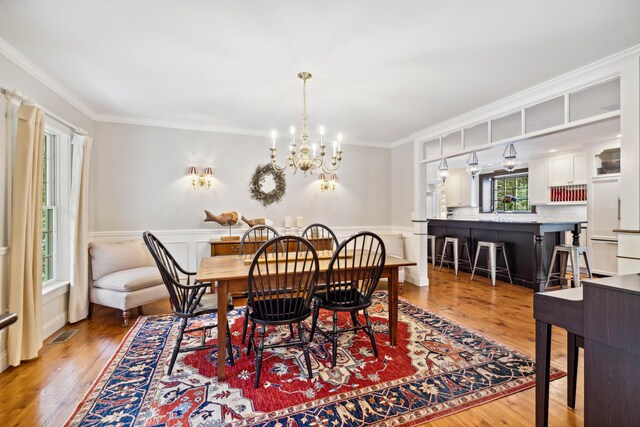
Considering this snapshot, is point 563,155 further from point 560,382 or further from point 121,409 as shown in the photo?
point 121,409

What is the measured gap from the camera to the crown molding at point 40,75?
2.31m

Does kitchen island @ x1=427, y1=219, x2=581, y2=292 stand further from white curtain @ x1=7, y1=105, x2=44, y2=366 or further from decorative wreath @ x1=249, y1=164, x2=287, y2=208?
Result: white curtain @ x1=7, y1=105, x2=44, y2=366

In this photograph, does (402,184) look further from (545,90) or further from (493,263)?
(545,90)

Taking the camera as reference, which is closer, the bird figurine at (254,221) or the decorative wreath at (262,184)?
the bird figurine at (254,221)

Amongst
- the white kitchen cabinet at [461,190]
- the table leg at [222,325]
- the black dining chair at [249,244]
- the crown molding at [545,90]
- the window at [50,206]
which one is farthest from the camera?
the white kitchen cabinet at [461,190]

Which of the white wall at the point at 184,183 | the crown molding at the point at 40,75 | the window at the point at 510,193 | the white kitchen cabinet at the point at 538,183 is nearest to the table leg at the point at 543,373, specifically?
the white wall at the point at 184,183

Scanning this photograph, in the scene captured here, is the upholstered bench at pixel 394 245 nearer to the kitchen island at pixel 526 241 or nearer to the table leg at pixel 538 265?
the kitchen island at pixel 526 241

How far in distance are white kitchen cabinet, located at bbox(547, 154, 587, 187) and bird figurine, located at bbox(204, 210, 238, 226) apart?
21.2 feet

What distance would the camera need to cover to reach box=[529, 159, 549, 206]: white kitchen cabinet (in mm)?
6480

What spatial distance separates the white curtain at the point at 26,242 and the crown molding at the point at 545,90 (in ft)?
14.8

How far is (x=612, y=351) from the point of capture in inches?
48.8

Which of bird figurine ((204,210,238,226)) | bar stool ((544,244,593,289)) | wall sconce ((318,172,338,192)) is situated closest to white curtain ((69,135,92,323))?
bird figurine ((204,210,238,226))

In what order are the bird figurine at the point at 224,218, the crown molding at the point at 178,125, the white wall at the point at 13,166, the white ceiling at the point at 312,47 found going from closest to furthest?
the white ceiling at the point at 312,47 → the white wall at the point at 13,166 → the crown molding at the point at 178,125 → the bird figurine at the point at 224,218

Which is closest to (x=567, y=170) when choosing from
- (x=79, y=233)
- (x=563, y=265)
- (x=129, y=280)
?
(x=563, y=265)
